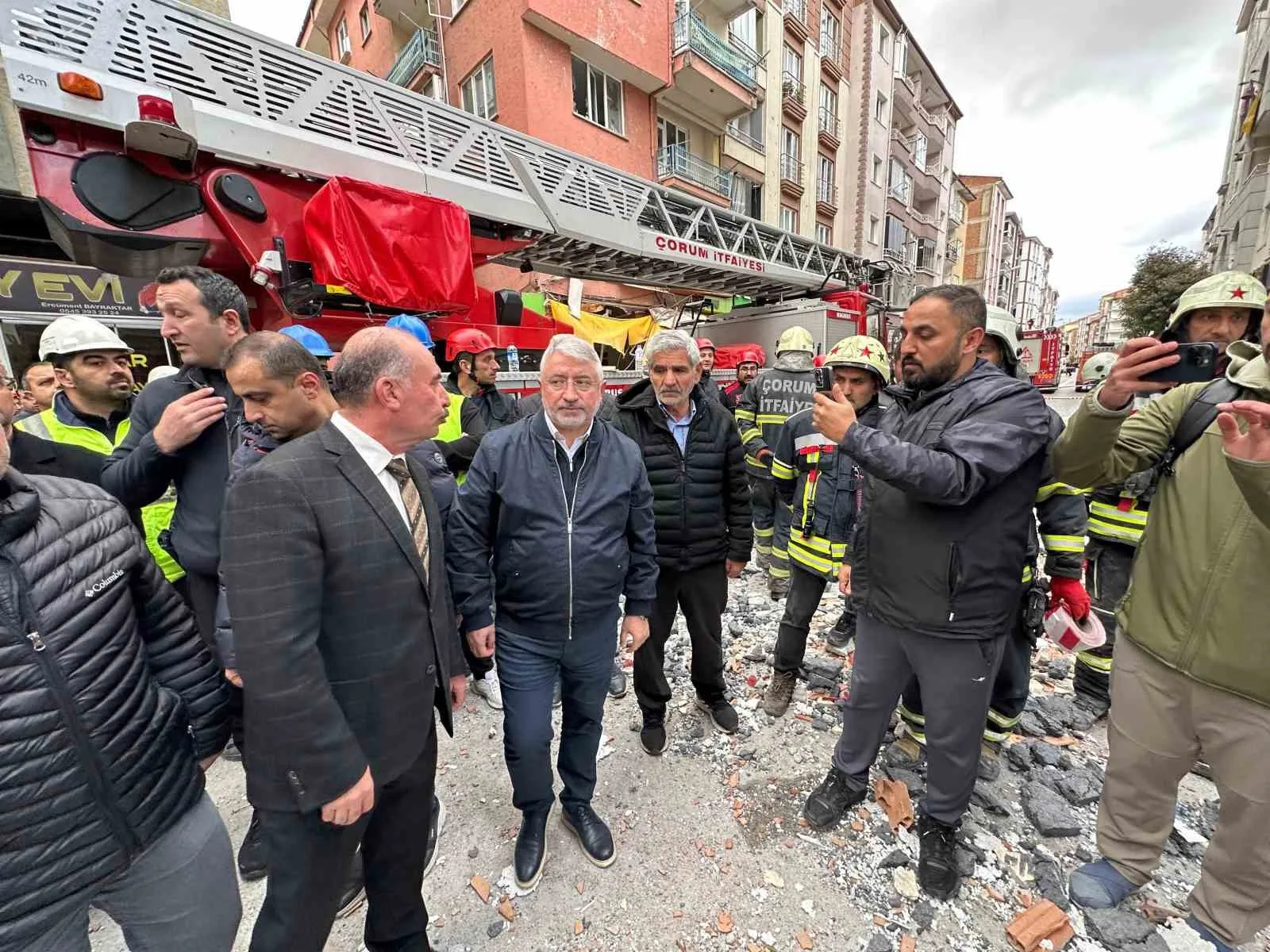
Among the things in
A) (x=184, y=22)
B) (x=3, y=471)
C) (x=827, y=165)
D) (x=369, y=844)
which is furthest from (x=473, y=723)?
(x=827, y=165)

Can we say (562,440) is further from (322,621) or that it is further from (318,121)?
(318,121)

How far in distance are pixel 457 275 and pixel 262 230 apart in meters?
1.28

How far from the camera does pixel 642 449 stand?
2715 millimetres

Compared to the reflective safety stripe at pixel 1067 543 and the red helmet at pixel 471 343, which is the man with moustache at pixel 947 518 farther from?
the red helmet at pixel 471 343

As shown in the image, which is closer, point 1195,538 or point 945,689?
point 1195,538

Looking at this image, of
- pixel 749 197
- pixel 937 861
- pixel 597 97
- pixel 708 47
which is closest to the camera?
pixel 937 861

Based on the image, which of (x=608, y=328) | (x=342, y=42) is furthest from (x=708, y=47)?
(x=342, y=42)

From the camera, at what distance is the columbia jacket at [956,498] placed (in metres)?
1.72

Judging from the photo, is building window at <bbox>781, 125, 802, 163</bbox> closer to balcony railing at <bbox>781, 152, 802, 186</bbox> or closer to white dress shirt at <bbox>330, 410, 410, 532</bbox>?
balcony railing at <bbox>781, 152, 802, 186</bbox>

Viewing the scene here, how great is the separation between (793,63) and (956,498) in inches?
889

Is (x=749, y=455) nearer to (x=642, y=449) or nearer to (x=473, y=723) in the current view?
(x=642, y=449)

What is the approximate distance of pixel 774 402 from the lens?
14.3ft

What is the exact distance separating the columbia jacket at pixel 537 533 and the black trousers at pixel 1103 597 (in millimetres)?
3022

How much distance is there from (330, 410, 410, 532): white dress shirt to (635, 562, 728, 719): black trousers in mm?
1614
